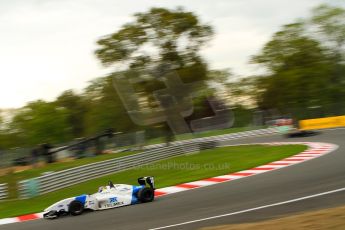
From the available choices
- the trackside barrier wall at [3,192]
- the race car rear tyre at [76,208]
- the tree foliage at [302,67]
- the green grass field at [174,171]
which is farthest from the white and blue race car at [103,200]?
the tree foliage at [302,67]

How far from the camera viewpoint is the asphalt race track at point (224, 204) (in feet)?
25.0

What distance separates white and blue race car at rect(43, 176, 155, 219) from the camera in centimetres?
954

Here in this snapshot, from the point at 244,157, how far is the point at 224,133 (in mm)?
17559

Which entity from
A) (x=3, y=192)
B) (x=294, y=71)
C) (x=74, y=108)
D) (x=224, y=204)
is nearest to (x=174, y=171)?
(x=3, y=192)

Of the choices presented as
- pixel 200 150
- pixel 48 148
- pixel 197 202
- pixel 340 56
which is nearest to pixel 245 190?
pixel 197 202

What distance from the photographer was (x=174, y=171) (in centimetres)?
1648

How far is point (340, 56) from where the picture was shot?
169 ft

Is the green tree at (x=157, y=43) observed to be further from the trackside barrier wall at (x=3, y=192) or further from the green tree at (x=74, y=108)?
the green tree at (x=74, y=108)

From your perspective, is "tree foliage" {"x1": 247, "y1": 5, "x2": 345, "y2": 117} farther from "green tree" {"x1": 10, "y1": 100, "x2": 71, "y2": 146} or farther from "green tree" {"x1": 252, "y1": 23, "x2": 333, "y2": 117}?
"green tree" {"x1": 10, "y1": 100, "x2": 71, "y2": 146}

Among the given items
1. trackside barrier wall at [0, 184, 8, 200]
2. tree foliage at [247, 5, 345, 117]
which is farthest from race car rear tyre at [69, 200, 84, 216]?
tree foliage at [247, 5, 345, 117]

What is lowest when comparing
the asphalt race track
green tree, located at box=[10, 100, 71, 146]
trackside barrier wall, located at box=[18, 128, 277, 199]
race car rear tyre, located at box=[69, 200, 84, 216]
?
the asphalt race track

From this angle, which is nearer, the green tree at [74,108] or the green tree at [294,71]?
the green tree at [294,71]

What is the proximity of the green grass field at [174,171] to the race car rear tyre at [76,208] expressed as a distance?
2.44m

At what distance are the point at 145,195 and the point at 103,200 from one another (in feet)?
3.16
